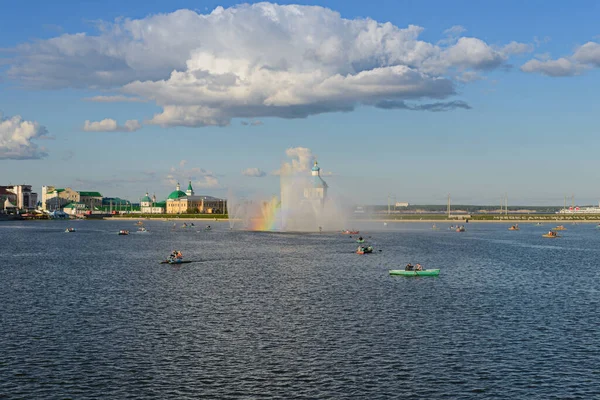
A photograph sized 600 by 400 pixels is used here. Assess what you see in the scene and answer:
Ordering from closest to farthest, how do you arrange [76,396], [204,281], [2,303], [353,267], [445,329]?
[76,396] → [445,329] → [2,303] → [204,281] → [353,267]

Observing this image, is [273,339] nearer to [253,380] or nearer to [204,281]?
[253,380]

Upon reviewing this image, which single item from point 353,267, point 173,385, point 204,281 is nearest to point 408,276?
point 353,267

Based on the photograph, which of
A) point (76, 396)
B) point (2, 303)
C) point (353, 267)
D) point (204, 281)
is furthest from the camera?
point (353, 267)

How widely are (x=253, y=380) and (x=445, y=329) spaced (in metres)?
19.9

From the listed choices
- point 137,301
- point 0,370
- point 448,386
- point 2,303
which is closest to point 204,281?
point 137,301

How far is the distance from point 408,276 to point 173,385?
56.1m

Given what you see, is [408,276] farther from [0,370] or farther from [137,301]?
[0,370]

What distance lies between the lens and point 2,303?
2504 inches

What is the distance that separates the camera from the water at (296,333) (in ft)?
121

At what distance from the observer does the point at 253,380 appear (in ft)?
123

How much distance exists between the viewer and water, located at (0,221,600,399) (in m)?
36.8

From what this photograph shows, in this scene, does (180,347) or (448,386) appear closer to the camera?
(448,386)

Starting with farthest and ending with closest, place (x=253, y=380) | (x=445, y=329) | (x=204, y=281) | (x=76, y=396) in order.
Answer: (x=204, y=281)
(x=445, y=329)
(x=253, y=380)
(x=76, y=396)

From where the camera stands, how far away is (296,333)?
4966 centimetres
